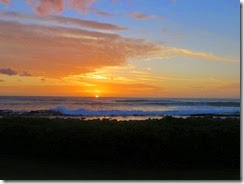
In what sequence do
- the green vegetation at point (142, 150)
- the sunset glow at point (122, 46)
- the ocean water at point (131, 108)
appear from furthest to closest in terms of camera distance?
the ocean water at point (131, 108) < the sunset glow at point (122, 46) < the green vegetation at point (142, 150)

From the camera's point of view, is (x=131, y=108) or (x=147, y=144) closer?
(x=147, y=144)

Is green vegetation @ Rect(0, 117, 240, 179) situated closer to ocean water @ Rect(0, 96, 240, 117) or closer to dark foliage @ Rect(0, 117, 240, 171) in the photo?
dark foliage @ Rect(0, 117, 240, 171)

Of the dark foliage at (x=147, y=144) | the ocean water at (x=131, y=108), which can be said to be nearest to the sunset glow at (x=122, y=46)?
the dark foliage at (x=147, y=144)

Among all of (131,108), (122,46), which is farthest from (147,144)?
(131,108)

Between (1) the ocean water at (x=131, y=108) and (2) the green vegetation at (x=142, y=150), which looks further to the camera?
(1) the ocean water at (x=131, y=108)

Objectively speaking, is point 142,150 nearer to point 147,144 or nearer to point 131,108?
point 147,144

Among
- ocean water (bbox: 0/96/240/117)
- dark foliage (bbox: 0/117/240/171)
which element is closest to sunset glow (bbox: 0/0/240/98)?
dark foliage (bbox: 0/117/240/171)

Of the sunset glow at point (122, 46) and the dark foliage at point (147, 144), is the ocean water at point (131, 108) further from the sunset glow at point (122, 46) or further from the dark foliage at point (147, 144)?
the dark foliage at point (147, 144)

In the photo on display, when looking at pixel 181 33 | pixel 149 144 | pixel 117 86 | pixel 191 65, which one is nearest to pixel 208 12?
pixel 181 33

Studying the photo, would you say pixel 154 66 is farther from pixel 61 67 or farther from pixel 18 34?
pixel 18 34
